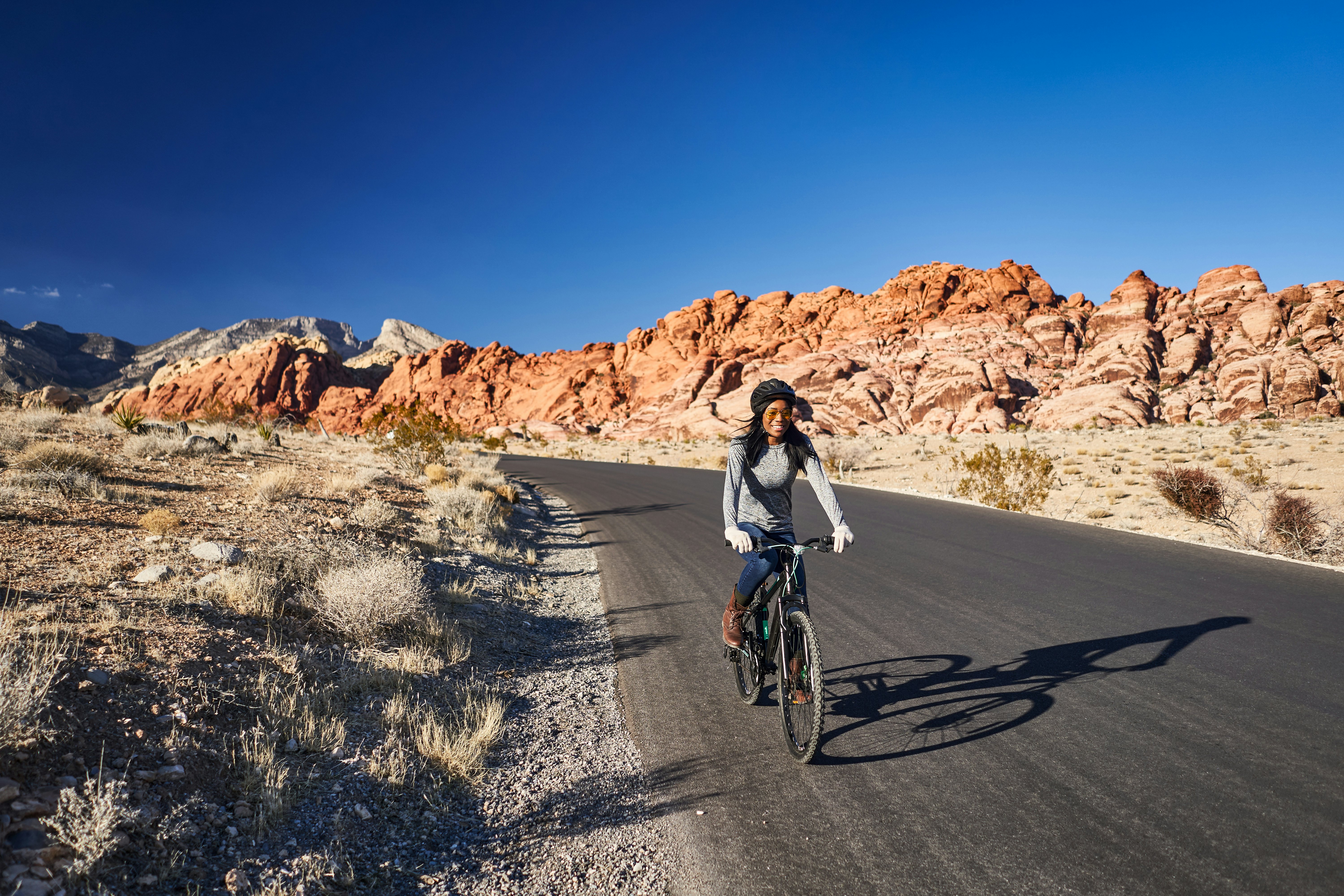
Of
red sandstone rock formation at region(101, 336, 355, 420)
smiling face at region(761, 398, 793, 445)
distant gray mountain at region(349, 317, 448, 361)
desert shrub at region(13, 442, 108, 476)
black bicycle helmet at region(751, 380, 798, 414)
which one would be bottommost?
desert shrub at region(13, 442, 108, 476)

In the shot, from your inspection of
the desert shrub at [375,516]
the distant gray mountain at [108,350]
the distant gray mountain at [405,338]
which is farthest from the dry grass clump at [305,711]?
the distant gray mountain at [405,338]

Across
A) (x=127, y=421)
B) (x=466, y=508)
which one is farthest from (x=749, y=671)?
(x=127, y=421)

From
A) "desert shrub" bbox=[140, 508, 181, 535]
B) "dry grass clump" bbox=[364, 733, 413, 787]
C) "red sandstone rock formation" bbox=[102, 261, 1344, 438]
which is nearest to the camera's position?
"dry grass clump" bbox=[364, 733, 413, 787]

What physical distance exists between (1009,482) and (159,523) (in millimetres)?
20701

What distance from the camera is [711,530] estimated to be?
1220 cm

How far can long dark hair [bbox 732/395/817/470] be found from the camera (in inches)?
160

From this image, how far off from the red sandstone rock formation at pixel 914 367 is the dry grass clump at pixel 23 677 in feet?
67.1

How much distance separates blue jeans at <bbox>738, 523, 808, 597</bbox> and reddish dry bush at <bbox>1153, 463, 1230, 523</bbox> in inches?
485

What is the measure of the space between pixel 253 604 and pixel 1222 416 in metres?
66.0

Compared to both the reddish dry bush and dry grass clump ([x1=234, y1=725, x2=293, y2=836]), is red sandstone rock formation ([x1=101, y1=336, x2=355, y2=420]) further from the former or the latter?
the reddish dry bush

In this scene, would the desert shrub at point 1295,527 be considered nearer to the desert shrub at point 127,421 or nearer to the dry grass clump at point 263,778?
the dry grass clump at point 263,778

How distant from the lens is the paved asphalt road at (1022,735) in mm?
2732

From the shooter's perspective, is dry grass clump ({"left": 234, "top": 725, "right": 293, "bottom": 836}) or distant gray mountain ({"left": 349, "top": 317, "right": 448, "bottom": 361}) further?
distant gray mountain ({"left": 349, "top": 317, "right": 448, "bottom": 361})

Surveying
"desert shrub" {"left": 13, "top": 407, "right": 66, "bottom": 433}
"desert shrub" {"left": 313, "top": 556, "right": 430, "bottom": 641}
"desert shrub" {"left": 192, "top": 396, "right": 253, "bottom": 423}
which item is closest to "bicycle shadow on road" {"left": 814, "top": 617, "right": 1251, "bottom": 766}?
"desert shrub" {"left": 313, "top": 556, "right": 430, "bottom": 641}
